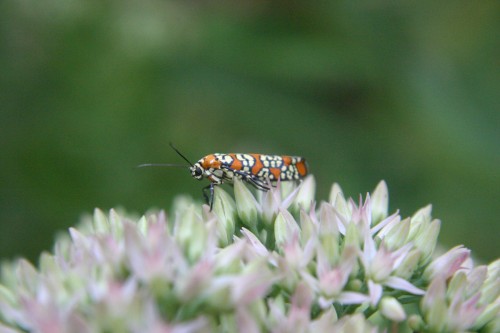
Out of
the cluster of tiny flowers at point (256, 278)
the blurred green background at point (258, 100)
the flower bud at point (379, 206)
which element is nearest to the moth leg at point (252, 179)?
the cluster of tiny flowers at point (256, 278)

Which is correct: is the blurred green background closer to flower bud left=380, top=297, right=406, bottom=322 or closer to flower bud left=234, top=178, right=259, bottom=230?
flower bud left=234, top=178, right=259, bottom=230

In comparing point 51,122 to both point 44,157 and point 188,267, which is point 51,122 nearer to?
point 44,157

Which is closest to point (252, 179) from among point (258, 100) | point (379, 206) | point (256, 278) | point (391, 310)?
point (379, 206)

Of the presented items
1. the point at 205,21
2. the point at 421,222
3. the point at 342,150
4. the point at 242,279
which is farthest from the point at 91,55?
the point at 242,279

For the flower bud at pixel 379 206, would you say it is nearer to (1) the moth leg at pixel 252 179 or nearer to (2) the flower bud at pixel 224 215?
(1) the moth leg at pixel 252 179

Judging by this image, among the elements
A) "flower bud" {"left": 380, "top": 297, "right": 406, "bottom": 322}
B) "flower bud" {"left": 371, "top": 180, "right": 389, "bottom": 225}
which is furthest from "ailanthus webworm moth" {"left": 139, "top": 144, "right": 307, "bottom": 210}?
"flower bud" {"left": 380, "top": 297, "right": 406, "bottom": 322}
